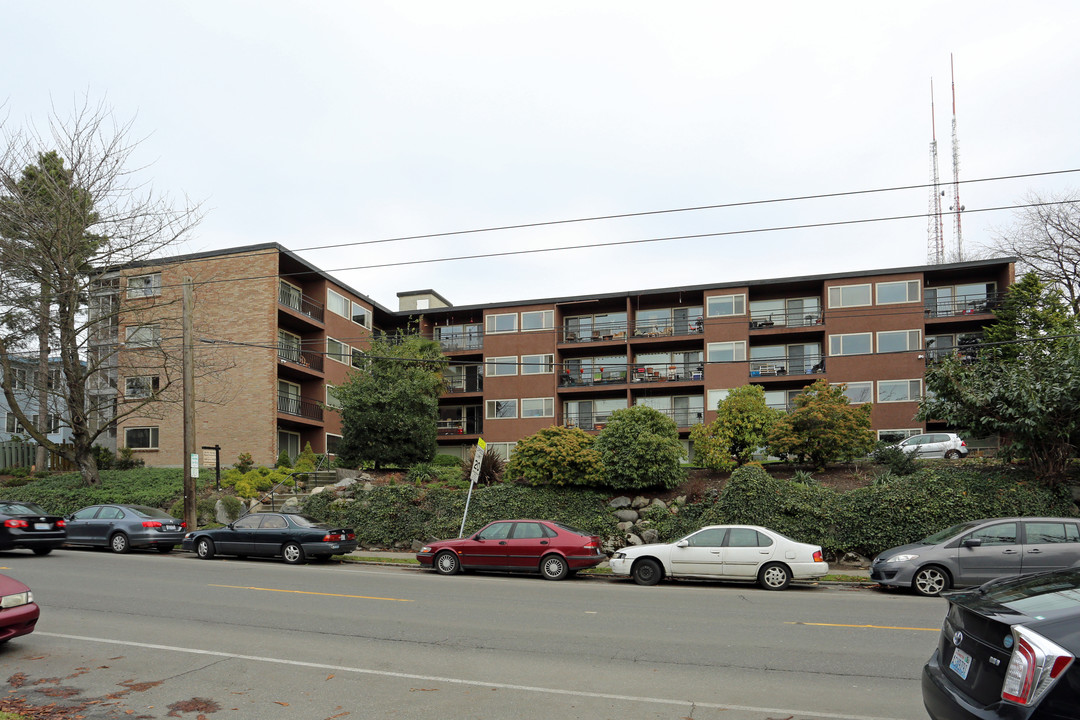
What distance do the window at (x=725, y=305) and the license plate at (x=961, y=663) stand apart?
35.7 m

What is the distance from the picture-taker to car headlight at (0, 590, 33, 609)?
8.25m

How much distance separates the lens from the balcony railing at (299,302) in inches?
1478

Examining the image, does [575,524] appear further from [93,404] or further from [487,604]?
[93,404]

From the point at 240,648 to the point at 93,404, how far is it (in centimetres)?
2439

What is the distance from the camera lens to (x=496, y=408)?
42.4 m

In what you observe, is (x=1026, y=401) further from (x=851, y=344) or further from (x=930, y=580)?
(x=851, y=344)

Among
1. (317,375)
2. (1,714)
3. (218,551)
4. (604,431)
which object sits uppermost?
(317,375)

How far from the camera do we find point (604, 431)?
2289cm

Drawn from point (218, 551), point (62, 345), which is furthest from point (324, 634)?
point (62, 345)

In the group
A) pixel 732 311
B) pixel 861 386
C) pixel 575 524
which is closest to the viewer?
pixel 575 524

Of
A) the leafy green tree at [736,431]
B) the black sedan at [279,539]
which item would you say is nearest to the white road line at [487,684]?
the black sedan at [279,539]

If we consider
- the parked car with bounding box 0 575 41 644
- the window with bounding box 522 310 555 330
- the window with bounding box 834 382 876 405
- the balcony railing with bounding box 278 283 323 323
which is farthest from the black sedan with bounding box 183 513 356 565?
the window with bounding box 834 382 876 405

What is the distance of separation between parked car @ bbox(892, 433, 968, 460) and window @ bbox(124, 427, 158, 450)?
3253cm

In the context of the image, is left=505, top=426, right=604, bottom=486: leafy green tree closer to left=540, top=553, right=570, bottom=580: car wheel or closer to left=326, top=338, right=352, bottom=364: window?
left=540, top=553, right=570, bottom=580: car wheel
